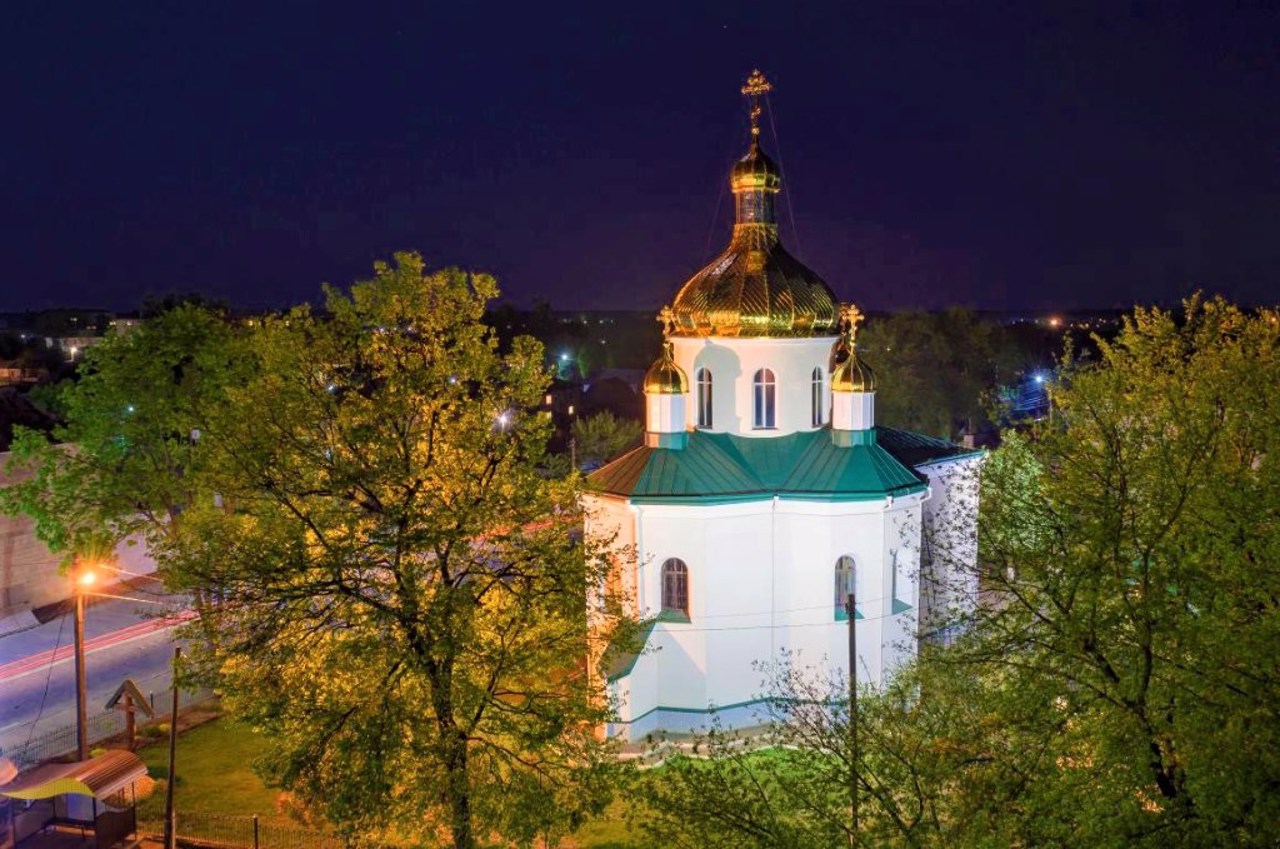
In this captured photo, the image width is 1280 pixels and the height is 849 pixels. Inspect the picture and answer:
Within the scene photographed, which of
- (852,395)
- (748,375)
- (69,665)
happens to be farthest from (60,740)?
(852,395)

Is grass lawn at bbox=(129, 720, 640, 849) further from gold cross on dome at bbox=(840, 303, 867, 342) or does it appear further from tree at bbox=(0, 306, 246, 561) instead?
gold cross on dome at bbox=(840, 303, 867, 342)

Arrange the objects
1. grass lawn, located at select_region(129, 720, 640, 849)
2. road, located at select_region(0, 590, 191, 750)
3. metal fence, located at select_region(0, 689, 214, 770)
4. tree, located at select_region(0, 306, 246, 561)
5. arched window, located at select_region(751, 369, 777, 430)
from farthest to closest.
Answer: arched window, located at select_region(751, 369, 777, 430)
road, located at select_region(0, 590, 191, 750)
tree, located at select_region(0, 306, 246, 561)
metal fence, located at select_region(0, 689, 214, 770)
grass lawn, located at select_region(129, 720, 640, 849)

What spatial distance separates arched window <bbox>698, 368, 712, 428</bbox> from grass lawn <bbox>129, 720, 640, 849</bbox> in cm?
1001

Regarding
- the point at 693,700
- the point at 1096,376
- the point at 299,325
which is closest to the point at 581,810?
the point at 299,325

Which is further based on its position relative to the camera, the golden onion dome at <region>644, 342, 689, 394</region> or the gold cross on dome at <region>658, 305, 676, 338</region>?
the gold cross on dome at <region>658, 305, 676, 338</region>

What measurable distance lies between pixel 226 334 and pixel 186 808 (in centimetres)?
1140

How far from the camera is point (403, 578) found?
A: 14172 millimetres

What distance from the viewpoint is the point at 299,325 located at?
16.6 meters

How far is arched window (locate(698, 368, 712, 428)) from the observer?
88.1ft

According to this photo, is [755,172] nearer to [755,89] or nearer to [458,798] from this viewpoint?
[755,89]

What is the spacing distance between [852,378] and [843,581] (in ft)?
16.1

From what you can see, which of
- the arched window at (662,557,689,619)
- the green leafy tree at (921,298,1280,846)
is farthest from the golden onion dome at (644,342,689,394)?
the green leafy tree at (921,298,1280,846)

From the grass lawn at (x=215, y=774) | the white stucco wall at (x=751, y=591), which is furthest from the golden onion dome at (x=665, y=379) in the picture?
the grass lawn at (x=215, y=774)

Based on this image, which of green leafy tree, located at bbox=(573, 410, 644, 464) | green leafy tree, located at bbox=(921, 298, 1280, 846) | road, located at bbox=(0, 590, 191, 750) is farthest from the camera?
green leafy tree, located at bbox=(573, 410, 644, 464)
